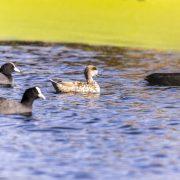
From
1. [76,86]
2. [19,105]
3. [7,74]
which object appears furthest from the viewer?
[7,74]

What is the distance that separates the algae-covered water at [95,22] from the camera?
29703mm

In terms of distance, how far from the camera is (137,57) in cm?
2645

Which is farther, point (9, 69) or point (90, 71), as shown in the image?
point (9, 69)

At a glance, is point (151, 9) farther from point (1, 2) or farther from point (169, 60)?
point (169, 60)

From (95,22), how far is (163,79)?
37.1ft

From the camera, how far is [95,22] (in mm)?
32094

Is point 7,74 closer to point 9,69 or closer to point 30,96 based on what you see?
point 9,69

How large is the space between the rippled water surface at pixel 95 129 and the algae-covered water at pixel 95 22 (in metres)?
5.00

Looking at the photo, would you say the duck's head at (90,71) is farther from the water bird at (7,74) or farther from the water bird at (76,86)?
the water bird at (7,74)

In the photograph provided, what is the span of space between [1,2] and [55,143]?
21.9 meters

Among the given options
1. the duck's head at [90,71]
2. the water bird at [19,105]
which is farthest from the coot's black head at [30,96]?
the duck's head at [90,71]

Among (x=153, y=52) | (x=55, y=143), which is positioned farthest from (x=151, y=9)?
(x=55, y=143)

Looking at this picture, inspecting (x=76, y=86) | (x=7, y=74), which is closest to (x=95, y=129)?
(x=76, y=86)

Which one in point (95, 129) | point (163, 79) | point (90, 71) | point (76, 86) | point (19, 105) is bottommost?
point (95, 129)
